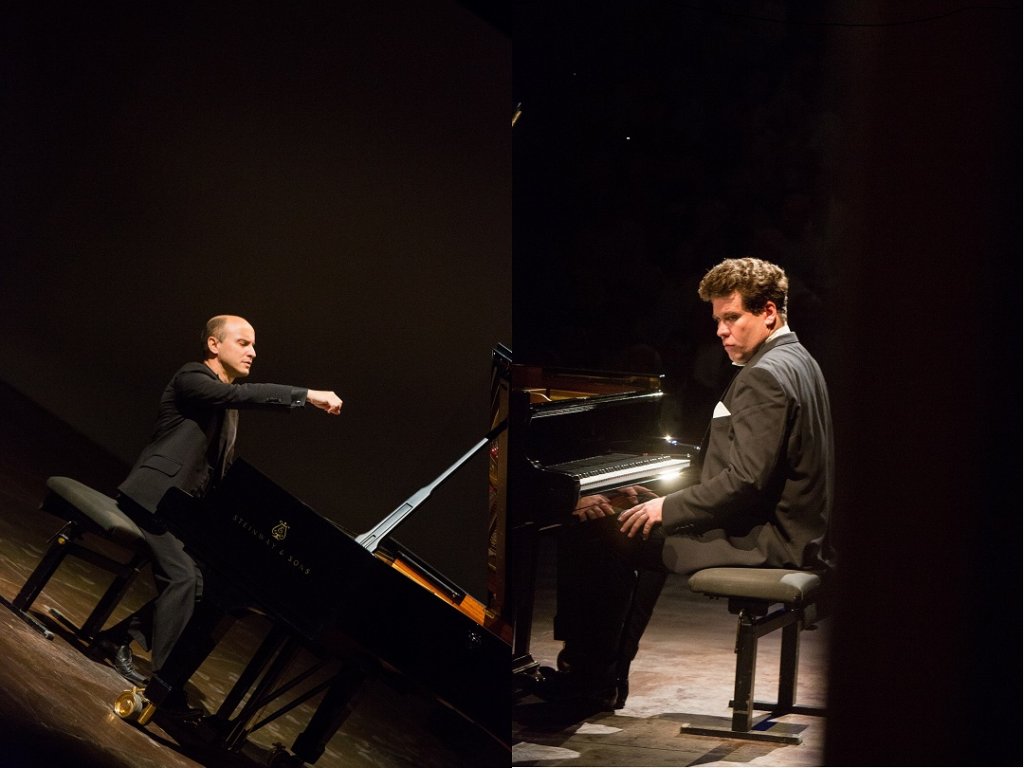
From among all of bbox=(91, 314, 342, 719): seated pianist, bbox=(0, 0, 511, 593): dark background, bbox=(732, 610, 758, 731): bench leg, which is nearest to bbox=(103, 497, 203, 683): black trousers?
bbox=(91, 314, 342, 719): seated pianist

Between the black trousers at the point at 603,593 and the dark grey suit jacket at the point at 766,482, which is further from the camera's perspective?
the black trousers at the point at 603,593

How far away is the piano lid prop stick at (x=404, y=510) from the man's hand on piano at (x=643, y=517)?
1.43 feet

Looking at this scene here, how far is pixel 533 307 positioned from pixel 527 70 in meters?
0.77

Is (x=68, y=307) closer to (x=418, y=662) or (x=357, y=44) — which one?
(x=357, y=44)

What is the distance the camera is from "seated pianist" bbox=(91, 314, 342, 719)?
10.2 ft

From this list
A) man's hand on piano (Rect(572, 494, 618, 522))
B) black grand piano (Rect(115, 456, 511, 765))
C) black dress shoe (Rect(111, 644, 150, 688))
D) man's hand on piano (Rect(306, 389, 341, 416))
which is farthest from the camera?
man's hand on piano (Rect(306, 389, 341, 416))

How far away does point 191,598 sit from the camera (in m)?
3.13

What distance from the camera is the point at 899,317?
3.05 metres

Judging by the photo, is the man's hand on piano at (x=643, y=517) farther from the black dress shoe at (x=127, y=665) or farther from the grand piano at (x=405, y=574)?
the black dress shoe at (x=127, y=665)

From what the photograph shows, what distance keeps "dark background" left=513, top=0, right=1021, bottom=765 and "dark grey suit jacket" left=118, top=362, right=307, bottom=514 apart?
1217 mm

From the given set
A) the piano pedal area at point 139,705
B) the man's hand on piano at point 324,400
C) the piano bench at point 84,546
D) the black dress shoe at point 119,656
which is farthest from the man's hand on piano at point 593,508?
the black dress shoe at point 119,656

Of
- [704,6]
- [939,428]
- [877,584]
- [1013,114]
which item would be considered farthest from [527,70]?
[877,584]

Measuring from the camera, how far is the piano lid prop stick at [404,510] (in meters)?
3.01

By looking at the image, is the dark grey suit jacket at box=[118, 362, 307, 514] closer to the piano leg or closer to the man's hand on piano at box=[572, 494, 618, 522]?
the piano leg
